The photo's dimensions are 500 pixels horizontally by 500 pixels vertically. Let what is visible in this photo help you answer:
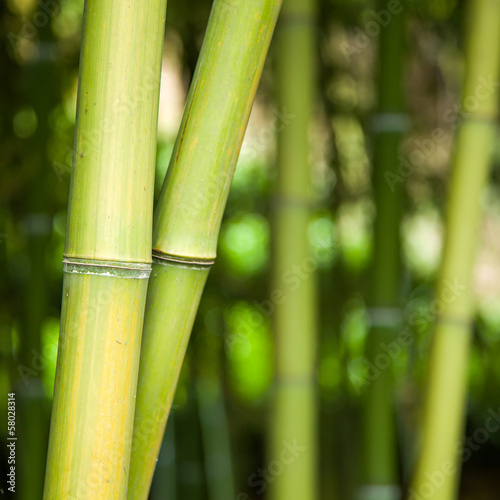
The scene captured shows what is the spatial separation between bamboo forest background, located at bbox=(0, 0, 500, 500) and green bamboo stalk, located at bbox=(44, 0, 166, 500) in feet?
2.18

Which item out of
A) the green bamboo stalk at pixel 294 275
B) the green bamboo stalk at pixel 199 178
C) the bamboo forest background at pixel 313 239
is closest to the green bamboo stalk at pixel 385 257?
the bamboo forest background at pixel 313 239

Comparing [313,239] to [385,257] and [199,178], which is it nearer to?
[385,257]

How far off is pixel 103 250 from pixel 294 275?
514 millimetres

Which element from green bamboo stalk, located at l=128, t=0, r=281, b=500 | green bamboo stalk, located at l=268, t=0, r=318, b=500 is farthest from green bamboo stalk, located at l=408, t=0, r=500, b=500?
green bamboo stalk, located at l=128, t=0, r=281, b=500

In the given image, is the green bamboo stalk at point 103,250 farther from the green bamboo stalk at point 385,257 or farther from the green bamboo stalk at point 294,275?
the green bamboo stalk at point 385,257

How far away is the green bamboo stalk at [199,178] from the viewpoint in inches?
23.4

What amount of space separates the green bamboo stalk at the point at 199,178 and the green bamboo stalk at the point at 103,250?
0.16 feet

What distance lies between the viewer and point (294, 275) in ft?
3.34

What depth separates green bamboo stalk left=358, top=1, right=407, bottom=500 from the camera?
3.87 feet

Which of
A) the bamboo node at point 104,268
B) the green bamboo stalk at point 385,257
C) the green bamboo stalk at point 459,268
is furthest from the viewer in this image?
the green bamboo stalk at point 385,257

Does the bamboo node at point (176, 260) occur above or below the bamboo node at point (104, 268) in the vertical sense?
above

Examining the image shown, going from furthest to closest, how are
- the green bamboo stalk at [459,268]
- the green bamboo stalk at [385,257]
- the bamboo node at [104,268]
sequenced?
the green bamboo stalk at [385,257], the green bamboo stalk at [459,268], the bamboo node at [104,268]

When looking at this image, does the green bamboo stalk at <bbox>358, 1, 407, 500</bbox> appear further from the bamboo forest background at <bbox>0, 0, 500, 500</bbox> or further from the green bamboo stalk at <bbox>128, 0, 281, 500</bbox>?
the green bamboo stalk at <bbox>128, 0, 281, 500</bbox>

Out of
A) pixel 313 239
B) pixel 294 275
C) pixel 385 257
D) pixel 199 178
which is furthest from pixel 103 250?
pixel 313 239
